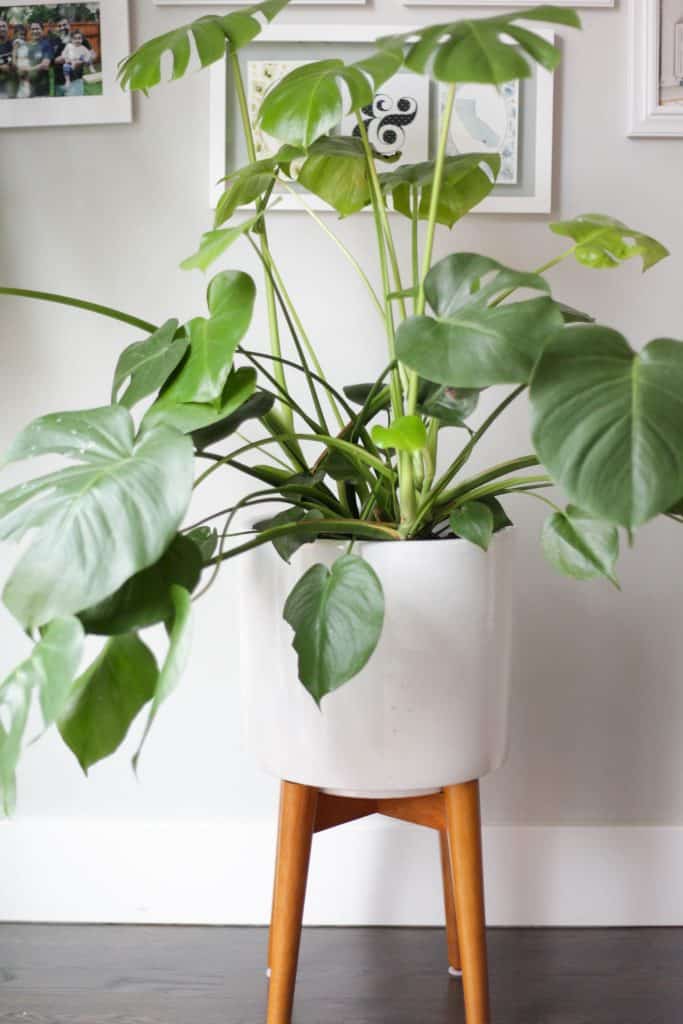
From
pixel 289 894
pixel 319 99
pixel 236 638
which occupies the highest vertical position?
pixel 319 99

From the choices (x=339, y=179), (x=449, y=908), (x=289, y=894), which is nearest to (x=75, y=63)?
(x=339, y=179)

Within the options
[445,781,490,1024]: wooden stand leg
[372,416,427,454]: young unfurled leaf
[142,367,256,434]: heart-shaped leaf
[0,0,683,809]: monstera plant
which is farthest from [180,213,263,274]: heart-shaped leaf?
[445,781,490,1024]: wooden stand leg

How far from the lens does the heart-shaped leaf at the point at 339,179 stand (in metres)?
1.17

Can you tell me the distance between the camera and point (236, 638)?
1.49m

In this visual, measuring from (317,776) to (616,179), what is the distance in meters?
0.94

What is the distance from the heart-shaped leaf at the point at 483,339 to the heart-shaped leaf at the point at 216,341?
157 mm

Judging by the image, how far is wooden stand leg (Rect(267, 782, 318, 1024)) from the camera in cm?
114

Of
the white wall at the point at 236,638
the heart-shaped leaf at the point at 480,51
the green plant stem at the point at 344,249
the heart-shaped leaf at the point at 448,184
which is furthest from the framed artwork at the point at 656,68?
the heart-shaped leaf at the point at 480,51

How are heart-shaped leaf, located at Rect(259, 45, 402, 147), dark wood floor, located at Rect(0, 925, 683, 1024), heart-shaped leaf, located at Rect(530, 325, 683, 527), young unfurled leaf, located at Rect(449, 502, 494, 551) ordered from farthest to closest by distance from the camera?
dark wood floor, located at Rect(0, 925, 683, 1024) → young unfurled leaf, located at Rect(449, 502, 494, 551) → heart-shaped leaf, located at Rect(259, 45, 402, 147) → heart-shaped leaf, located at Rect(530, 325, 683, 527)

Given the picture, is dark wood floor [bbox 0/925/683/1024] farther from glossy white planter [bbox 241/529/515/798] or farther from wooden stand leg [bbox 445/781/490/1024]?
glossy white planter [bbox 241/529/515/798]

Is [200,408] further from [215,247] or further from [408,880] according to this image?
[408,880]

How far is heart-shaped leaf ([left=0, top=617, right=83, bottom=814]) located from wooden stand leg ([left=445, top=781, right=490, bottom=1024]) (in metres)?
0.51

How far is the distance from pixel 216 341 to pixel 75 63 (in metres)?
0.76

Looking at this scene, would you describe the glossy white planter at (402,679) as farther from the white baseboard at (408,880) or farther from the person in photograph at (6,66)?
the person in photograph at (6,66)
